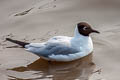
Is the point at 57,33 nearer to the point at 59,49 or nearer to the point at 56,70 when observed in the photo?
the point at 59,49

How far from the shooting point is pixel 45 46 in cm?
700

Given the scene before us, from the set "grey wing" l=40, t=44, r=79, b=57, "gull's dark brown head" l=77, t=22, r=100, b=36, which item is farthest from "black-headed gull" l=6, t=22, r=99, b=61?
"gull's dark brown head" l=77, t=22, r=100, b=36

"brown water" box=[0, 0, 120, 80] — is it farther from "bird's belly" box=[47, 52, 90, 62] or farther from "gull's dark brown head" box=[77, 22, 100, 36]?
"gull's dark brown head" box=[77, 22, 100, 36]

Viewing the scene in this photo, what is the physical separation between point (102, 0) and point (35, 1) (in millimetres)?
1786

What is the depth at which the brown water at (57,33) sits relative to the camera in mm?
6793

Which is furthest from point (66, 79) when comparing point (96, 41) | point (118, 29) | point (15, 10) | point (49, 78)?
point (15, 10)

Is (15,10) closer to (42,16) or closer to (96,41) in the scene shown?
(42,16)

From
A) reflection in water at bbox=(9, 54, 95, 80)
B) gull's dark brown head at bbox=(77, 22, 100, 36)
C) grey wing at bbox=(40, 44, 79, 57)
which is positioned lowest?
reflection in water at bbox=(9, 54, 95, 80)

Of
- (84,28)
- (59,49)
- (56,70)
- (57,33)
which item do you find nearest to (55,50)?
(59,49)

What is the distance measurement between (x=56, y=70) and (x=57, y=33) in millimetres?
1480

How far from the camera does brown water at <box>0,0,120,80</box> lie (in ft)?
22.3

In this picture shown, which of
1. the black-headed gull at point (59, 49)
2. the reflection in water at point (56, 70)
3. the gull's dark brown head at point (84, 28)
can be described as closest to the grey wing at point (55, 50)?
the black-headed gull at point (59, 49)

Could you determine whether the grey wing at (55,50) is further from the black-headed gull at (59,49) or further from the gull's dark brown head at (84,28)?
the gull's dark brown head at (84,28)

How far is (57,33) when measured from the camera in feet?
27.0
